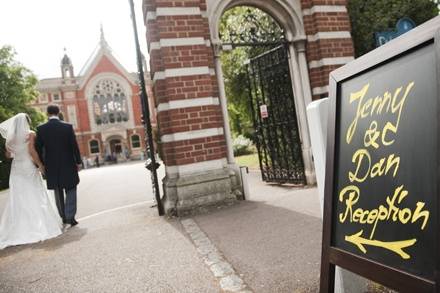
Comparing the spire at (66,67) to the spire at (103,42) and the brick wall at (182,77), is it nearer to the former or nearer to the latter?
the spire at (103,42)

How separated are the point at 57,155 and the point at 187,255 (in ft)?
11.2

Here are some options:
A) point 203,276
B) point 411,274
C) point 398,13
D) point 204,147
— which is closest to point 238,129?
point 398,13

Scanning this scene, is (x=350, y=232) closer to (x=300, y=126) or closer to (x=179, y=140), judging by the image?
(x=179, y=140)

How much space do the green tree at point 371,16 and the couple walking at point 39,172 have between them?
631 centimetres

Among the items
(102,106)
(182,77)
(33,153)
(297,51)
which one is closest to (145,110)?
(182,77)

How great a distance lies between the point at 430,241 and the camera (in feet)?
4.81

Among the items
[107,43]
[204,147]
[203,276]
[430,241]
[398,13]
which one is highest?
[107,43]

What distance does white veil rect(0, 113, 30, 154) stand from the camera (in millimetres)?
6148

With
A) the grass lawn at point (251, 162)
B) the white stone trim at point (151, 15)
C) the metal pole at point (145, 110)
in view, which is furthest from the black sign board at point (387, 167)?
the grass lawn at point (251, 162)

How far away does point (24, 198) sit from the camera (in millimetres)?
5996

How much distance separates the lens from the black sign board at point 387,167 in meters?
1.50

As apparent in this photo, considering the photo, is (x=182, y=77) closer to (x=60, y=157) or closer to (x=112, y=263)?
(x=60, y=157)

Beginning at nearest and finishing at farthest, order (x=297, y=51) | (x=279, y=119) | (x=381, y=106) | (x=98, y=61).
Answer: (x=381, y=106), (x=297, y=51), (x=279, y=119), (x=98, y=61)

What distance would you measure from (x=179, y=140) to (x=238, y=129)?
65.0 ft
